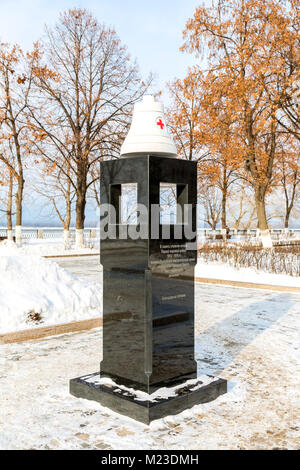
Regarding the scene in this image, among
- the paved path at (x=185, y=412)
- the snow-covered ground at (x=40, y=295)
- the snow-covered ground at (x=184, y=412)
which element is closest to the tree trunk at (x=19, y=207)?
the snow-covered ground at (x=40, y=295)

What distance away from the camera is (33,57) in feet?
84.6

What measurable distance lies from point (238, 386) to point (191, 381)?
2.12 ft

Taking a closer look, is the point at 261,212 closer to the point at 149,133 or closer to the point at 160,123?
the point at 160,123

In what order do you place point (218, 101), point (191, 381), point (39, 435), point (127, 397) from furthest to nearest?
point (218, 101) < point (191, 381) < point (127, 397) < point (39, 435)

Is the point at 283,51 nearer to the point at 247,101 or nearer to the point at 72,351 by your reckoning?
the point at 247,101

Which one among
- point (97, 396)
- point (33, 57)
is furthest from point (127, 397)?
point (33, 57)

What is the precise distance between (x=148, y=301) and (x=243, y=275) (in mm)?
11281

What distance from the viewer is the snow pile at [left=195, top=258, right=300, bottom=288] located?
45.5ft

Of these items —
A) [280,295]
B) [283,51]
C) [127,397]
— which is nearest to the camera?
[127,397]

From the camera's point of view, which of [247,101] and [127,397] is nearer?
[127,397]

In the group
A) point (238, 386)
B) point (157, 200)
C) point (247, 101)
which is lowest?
point (238, 386)

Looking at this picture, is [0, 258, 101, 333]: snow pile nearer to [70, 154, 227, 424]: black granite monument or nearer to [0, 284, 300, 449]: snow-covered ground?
[0, 284, 300, 449]: snow-covered ground

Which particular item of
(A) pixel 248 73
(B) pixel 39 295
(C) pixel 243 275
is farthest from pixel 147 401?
(A) pixel 248 73

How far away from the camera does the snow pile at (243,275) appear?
13875 millimetres
